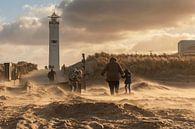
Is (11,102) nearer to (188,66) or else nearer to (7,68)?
(7,68)

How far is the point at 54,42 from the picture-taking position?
77000mm

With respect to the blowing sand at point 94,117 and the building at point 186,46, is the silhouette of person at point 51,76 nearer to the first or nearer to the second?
Result: the building at point 186,46

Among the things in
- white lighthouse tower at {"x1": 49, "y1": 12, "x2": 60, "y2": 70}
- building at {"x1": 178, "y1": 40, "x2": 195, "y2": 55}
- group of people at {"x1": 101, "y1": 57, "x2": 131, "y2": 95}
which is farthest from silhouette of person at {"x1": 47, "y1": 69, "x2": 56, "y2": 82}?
white lighthouse tower at {"x1": 49, "y1": 12, "x2": 60, "y2": 70}

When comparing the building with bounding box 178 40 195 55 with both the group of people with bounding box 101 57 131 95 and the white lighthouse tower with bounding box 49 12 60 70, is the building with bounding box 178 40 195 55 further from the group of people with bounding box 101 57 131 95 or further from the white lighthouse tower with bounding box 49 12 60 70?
the group of people with bounding box 101 57 131 95

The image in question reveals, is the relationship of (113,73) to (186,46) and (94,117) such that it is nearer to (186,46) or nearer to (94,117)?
(94,117)

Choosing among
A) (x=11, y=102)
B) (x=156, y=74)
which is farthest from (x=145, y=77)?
(x=11, y=102)

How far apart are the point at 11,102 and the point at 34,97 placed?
2902mm

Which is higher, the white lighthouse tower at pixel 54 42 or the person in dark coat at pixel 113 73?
the white lighthouse tower at pixel 54 42

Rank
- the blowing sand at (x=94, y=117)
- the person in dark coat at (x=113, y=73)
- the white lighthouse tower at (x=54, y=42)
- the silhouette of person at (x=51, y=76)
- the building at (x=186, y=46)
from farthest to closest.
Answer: the white lighthouse tower at (x=54, y=42), the building at (x=186, y=46), the silhouette of person at (x=51, y=76), the person in dark coat at (x=113, y=73), the blowing sand at (x=94, y=117)

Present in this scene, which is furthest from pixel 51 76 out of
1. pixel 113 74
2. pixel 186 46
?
pixel 186 46

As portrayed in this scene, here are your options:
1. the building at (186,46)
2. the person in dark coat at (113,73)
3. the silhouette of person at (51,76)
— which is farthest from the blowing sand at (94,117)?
the building at (186,46)

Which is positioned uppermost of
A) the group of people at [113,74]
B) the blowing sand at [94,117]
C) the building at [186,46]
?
the building at [186,46]

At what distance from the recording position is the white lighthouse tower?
74425 mm

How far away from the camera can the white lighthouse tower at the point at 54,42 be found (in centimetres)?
7443
